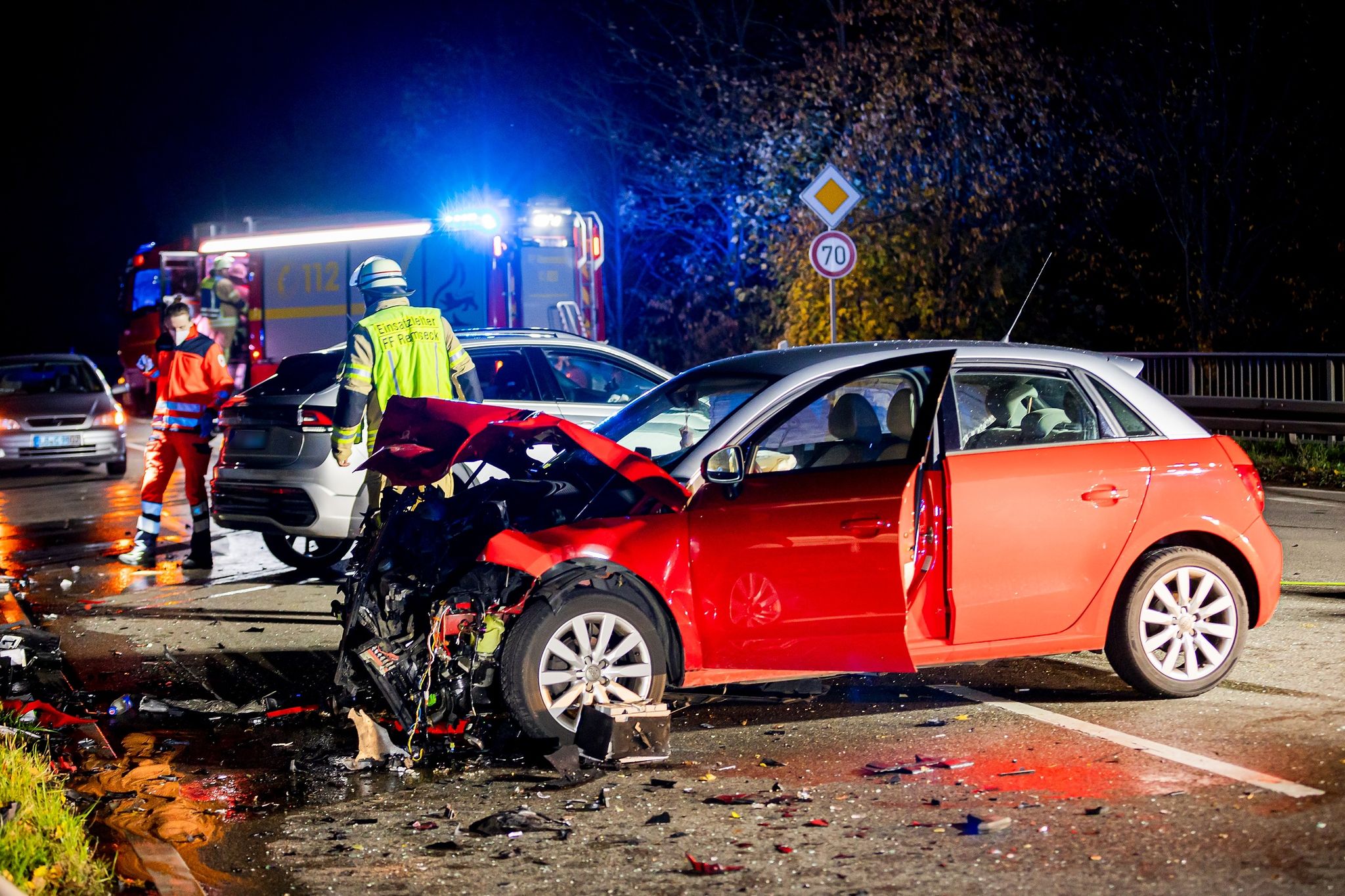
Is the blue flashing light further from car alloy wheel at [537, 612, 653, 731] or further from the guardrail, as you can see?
car alloy wheel at [537, 612, 653, 731]

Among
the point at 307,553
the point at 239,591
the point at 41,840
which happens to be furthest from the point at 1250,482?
the point at 307,553

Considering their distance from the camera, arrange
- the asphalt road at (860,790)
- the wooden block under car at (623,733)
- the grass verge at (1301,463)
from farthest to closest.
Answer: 1. the grass verge at (1301,463)
2. the wooden block under car at (623,733)
3. the asphalt road at (860,790)

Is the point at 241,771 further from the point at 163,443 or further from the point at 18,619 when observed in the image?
the point at 163,443

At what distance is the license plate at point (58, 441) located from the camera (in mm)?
18984

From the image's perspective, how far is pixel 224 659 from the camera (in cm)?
786

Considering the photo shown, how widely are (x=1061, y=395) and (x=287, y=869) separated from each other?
373cm

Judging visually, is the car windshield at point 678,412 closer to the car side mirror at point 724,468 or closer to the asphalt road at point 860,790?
the car side mirror at point 724,468

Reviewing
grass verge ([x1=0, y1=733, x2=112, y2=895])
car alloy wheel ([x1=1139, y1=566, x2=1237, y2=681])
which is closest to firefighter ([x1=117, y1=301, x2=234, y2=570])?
grass verge ([x1=0, y1=733, x2=112, y2=895])

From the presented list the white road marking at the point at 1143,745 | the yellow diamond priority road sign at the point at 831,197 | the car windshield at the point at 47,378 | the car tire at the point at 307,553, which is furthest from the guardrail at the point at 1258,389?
the car windshield at the point at 47,378

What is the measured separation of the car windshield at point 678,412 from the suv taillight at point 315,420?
10.0 feet

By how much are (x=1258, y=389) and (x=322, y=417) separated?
11791 mm

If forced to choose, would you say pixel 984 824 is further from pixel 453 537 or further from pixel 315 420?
pixel 315 420

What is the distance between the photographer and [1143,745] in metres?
5.73

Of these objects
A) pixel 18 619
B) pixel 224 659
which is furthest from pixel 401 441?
pixel 18 619
